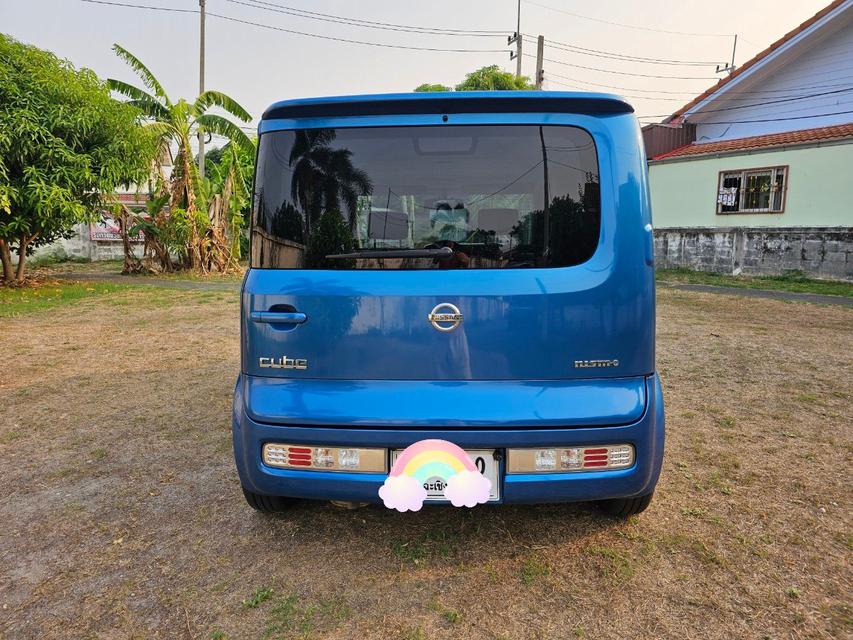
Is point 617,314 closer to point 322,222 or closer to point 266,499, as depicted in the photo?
point 322,222

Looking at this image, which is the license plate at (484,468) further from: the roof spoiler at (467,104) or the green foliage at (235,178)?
the green foliage at (235,178)

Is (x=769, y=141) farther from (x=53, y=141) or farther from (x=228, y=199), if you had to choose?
(x=53, y=141)

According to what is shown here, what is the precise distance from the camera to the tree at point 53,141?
32.5 feet

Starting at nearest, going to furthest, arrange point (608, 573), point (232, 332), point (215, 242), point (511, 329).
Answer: point (511, 329), point (608, 573), point (232, 332), point (215, 242)

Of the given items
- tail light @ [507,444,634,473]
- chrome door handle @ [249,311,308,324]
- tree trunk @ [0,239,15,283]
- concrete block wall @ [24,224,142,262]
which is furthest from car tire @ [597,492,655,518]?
concrete block wall @ [24,224,142,262]

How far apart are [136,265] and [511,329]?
17723 millimetres

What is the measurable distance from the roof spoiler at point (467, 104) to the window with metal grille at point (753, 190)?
15.4 m

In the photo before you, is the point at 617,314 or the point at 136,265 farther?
the point at 136,265

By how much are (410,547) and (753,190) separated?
54.3 feet

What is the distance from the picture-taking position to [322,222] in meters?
2.32

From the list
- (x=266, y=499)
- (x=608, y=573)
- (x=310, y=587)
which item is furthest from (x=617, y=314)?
(x=266, y=499)

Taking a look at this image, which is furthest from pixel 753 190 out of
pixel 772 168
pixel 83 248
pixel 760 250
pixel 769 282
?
pixel 83 248

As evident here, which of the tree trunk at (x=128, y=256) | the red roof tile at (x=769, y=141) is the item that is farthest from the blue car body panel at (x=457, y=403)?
the tree trunk at (x=128, y=256)

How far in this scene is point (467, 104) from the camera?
2.23 meters
